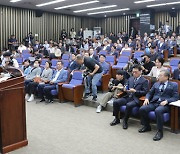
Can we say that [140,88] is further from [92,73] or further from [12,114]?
[12,114]

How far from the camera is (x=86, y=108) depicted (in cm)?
595

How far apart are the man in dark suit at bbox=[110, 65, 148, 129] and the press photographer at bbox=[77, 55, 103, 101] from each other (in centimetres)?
141

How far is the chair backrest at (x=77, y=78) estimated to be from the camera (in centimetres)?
641

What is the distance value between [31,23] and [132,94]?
42.2 feet

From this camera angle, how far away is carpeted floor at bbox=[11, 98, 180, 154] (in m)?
3.60

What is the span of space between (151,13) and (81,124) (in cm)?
1338

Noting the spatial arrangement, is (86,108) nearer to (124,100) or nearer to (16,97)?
(124,100)

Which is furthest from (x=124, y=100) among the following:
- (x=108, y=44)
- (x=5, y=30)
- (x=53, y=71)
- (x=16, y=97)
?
(x=5, y=30)

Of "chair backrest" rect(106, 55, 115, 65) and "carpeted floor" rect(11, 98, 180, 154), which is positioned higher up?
"chair backrest" rect(106, 55, 115, 65)

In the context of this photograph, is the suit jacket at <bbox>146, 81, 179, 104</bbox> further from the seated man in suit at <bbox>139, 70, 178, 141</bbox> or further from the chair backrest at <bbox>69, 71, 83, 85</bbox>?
the chair backrest at <bbox>69, 71, 83, 85</bbox>

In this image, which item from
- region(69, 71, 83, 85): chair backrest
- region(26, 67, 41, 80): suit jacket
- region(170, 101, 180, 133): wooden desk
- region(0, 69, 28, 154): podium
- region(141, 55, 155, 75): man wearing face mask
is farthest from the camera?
region(26, 67, 41, 80): suit jacket

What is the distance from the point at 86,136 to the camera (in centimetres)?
414

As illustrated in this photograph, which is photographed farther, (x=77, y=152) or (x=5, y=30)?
(x=5, y=30)

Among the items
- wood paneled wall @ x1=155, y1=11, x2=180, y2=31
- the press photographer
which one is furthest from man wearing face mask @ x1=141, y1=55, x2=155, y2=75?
wood paneled wall @ x1=155, y1=11, x2=180, y2=31
